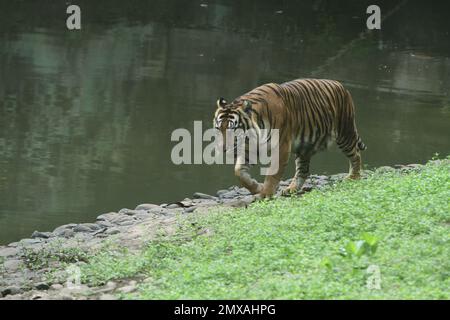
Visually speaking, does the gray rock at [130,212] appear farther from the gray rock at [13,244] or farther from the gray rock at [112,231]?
the gray rock at [13,244]

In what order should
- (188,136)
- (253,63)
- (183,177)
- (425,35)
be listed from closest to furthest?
(183,177) → (188,136) → (253,63) → (425,35)

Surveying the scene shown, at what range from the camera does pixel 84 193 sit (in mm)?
11195

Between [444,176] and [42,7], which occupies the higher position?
[42,7]

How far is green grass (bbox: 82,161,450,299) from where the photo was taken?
19.2 feet

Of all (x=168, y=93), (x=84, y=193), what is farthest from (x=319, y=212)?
(x=168, y=93)

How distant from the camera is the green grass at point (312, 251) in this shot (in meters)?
5.85

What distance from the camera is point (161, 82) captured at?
1698 cm

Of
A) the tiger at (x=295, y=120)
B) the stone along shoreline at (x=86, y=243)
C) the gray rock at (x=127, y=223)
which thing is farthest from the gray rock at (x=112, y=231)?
the tiger at (x=295, y=120)

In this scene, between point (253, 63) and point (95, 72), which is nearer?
point (95, 72)

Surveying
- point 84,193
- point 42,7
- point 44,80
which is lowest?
point 84,193

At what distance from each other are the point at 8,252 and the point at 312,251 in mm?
3527

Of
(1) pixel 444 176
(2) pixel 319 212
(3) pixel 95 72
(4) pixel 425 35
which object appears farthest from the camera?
(4) pixel 425 35

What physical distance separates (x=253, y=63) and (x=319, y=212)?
11778 mm

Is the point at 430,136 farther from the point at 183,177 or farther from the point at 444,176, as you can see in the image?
the point at 444,176
